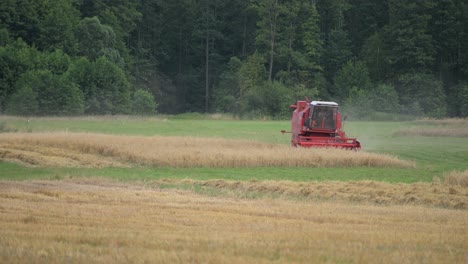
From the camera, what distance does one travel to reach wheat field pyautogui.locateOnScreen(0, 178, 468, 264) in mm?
10414

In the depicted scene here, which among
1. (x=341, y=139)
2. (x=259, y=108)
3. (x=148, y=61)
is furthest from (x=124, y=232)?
(x=148, y=61)

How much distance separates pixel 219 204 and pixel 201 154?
1458 cm

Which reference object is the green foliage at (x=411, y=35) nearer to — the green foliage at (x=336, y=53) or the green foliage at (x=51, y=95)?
the green foliage at (x=336, y=53)

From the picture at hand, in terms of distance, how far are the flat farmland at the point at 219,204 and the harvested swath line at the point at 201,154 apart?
0.18 ft

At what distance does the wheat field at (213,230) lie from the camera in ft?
34.2

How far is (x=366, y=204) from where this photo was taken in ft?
62.7

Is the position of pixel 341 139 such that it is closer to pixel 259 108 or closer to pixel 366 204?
pixel 366 204

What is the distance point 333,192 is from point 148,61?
80.0m

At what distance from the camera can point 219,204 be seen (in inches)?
695

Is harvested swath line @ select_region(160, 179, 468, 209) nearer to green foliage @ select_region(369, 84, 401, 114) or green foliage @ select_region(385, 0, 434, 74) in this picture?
green foliage @ select_region(369, 84, 401, 114)

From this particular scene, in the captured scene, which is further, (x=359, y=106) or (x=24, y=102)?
(x=359, y=106)

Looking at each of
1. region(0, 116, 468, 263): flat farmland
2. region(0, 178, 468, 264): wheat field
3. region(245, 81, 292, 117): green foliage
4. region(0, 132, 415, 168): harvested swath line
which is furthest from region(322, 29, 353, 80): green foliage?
region(0, 178, 468, 264): wheat field

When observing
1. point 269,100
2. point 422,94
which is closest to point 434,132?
point 422,94

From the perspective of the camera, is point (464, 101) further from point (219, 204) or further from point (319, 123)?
point (219, 204)
